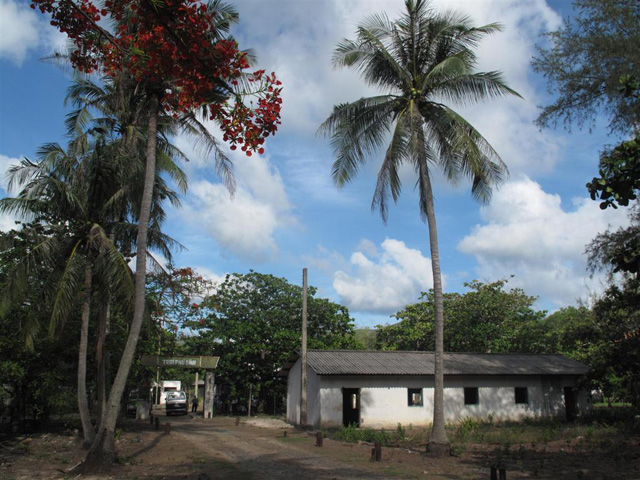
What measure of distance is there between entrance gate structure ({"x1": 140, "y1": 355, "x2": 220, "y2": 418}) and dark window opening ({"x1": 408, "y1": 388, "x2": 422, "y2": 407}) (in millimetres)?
11519

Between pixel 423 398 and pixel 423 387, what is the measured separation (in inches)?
20.0

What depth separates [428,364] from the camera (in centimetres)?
2586

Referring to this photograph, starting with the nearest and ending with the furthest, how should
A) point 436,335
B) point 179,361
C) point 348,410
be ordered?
point 436,335
point 348,410
point 179,361

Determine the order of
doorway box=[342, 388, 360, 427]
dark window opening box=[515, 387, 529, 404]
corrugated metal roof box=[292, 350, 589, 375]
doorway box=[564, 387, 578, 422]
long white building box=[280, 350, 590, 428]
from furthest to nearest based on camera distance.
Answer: doorway box=[564, 387, 578, 422] < dark window opening box=[515, 387, 529, 404] < doorway box=[342, 388, 360, 427] < corrugated metal roof box=[292, 350, 589, 375] < long white building box=[280, 350, 590, 428]

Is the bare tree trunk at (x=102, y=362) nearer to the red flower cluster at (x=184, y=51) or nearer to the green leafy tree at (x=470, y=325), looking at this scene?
the red flower cluster at (x=184, y=51)

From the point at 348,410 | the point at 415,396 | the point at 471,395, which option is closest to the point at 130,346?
the point at 415,396

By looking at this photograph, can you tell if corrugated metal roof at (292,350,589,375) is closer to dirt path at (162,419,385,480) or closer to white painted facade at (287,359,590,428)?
white painted facade at (287,359,590,428)

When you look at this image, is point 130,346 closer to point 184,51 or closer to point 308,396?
point 184,51

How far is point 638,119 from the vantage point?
1334 centimetres

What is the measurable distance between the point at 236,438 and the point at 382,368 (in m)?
7.80

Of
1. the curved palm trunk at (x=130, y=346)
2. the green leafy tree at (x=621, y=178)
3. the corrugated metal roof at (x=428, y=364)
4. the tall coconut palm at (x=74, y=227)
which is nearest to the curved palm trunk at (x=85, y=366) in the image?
the tall coconut palm at (x=74, y=227)

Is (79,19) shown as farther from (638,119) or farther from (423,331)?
(423,331)

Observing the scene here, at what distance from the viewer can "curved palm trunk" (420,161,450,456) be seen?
1444 cm

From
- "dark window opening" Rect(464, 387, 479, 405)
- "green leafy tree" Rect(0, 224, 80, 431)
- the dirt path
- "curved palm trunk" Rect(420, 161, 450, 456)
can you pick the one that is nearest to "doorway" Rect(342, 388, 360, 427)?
the dirt path
